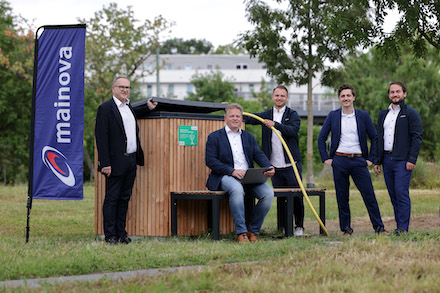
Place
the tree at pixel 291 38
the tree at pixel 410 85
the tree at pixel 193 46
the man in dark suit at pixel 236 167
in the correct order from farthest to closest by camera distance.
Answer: the tree at pixel 193 46 < the tree at pixel 410 85 < the tree at pixel 291 38 < the man in dark suit at pixel 236 167

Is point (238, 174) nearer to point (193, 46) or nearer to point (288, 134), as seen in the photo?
point (288, 134)

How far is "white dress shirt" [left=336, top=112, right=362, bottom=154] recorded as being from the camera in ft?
28.9

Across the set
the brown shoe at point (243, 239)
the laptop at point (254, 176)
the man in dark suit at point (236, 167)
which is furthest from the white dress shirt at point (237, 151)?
the brown shoe at point (243, 239)

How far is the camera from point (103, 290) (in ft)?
16.2

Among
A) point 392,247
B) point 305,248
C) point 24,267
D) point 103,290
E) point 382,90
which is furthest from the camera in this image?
point 382,90

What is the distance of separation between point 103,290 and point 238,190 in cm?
356

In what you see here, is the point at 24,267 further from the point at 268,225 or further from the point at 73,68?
the point at 268,225

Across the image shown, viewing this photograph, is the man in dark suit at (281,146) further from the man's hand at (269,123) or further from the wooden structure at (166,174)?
the wooden structure at (166,174)

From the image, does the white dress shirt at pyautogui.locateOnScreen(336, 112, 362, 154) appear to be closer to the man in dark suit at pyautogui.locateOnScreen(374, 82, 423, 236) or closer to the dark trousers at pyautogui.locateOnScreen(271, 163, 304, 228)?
the man in dark suit at pyautogui.locateOnScreen(374, 82, 423, 236)

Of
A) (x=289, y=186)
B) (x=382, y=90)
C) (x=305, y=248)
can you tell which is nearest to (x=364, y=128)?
(x=289, y=186)

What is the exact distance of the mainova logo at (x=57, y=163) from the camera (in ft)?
27.6

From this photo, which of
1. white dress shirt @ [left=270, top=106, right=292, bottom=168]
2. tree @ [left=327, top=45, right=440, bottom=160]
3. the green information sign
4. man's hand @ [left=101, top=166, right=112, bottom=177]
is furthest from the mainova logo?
tree @ [left=327, top=45, right=440, bottom=160]

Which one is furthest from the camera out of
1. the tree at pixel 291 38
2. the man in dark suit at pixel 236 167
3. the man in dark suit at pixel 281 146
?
the tree at pixel 291 38

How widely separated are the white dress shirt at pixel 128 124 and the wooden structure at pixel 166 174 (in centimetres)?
42
